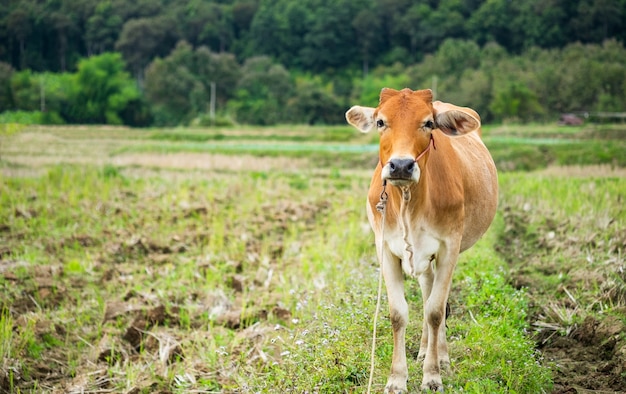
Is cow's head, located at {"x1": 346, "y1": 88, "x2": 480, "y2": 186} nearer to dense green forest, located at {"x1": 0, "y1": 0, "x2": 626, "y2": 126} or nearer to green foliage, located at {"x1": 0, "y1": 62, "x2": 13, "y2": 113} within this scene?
dense green forest, located at {"x1": 0, "y1": 0, "x2": 626, "y2": 126}

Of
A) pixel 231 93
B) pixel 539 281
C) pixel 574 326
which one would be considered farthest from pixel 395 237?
pixel 231 93

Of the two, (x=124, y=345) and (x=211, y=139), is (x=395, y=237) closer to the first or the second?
(x=124, y=345)

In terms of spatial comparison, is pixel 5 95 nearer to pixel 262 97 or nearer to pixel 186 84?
pixel 186 84

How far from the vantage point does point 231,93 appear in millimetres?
58969

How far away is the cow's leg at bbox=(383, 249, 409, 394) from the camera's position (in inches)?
160

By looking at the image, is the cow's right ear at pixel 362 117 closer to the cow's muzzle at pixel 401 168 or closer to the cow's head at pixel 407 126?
the cow's head at pixel 407 126

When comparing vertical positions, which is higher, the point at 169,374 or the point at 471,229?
the point at 471,229

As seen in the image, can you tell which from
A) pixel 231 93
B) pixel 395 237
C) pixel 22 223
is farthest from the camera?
pixel 231 93

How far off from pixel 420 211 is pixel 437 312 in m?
0.60

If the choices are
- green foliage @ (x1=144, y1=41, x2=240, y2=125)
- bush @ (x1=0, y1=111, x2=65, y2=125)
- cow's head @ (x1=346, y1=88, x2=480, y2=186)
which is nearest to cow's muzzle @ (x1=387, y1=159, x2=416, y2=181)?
cow's head @ (x1=346, y1=88, x2=480, y2=186)

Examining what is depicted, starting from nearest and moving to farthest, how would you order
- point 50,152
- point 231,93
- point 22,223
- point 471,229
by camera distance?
point 471,229, point 22,223, point 50,152, point 231,93

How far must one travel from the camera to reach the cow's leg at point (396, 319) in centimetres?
406

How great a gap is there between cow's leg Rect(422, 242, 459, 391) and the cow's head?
62cm

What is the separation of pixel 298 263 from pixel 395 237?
13.3ft
